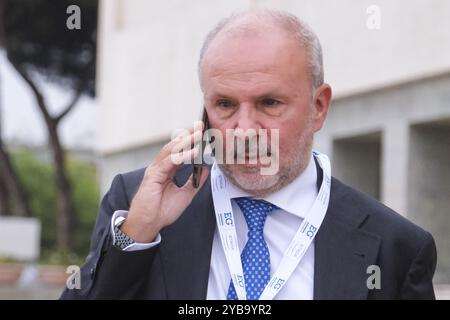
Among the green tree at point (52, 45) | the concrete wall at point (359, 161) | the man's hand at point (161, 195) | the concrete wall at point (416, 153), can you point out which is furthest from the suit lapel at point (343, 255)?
A: the green tree at point (52, 45)

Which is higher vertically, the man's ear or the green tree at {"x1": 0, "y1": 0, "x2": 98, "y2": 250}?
the man's ear

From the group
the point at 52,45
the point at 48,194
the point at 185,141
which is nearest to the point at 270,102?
the point at 185,141

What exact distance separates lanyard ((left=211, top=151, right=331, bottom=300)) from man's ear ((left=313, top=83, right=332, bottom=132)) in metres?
0.19

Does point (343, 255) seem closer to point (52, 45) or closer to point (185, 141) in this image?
point (185, 141)

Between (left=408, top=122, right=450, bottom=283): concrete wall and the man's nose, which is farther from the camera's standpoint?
(left=408, top=122, right=450, bottom=283): concrete wall

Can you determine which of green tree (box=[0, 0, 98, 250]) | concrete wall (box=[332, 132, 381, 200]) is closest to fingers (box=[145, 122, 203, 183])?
concrete wall (box=[332, 132, 381, 200])

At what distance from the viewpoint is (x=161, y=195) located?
112 inches

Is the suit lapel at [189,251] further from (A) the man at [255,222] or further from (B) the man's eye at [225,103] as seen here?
(B) the man's eye at [225,103]

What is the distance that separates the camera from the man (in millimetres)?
2807

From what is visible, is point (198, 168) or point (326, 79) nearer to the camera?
point (198, 168)

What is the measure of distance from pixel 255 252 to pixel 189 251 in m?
0.17

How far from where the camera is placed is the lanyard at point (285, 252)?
281cm

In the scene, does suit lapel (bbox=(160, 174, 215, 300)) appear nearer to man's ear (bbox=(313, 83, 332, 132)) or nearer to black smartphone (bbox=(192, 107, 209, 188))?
black smartphone (bbox=(192, 107, 209, 188))

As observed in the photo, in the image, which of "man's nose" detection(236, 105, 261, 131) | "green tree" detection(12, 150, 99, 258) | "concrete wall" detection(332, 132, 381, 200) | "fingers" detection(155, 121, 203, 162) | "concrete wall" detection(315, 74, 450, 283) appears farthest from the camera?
"green tree" detection(12, 150, 99, 258)
